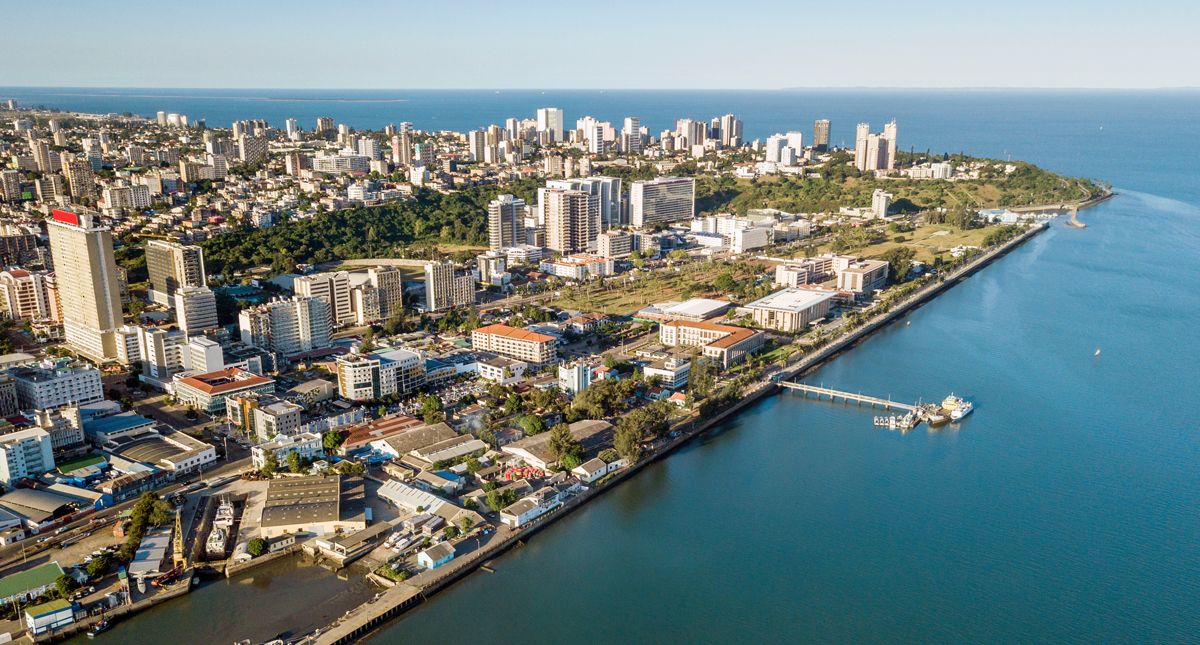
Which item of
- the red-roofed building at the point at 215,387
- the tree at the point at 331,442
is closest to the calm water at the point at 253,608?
the tree at the point at 331,442

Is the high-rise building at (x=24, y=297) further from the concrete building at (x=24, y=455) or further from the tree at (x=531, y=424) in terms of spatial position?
the tree at (x=531, y=424)

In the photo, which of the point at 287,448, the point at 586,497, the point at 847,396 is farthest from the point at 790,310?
the point at 287,448

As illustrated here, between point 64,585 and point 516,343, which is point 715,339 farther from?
point 64,585

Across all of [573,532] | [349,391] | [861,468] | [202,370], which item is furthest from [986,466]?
[202,370]

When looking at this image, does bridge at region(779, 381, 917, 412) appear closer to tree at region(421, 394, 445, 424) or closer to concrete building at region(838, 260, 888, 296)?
tree at region(421, 394, 445, 424)

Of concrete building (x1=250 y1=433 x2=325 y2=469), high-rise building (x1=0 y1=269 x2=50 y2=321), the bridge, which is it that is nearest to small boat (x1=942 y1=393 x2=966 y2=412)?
the bridge

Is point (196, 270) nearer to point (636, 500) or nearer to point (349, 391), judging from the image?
point (349, 391)

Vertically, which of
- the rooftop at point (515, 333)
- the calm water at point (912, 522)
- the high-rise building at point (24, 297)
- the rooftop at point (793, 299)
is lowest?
the calm water at point (912, 522)
